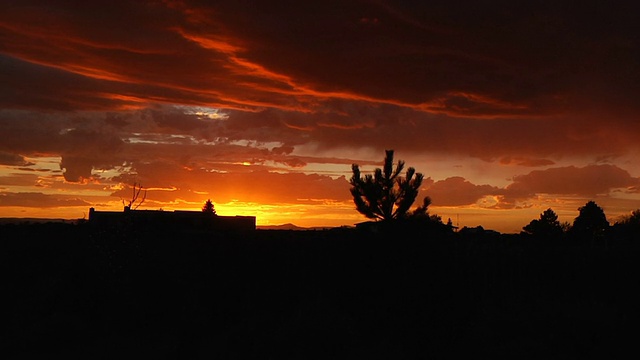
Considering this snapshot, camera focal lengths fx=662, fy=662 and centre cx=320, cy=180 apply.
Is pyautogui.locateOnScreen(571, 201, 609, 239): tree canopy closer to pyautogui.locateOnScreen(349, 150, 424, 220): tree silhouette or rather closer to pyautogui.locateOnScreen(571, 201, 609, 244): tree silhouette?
pyautogui.locateOnScreen(571, 201, 609, 244): tree silhouette

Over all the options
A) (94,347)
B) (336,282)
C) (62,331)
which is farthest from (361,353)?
(62,331)

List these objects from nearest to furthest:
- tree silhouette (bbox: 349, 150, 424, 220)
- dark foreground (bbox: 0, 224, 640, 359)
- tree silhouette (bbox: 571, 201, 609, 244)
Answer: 1. dark foreground (bbox: 0, 224, 640, 359)
2. tree silhouette (bbox: 349, 150, 424, 220)
3. tree silhouette (bbox: 571, 201, 609, 244)

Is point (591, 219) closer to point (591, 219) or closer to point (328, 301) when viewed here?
point (591, 219)

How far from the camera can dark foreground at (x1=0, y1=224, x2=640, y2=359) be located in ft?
45.7

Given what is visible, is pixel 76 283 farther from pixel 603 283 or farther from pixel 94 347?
pixel 603 283

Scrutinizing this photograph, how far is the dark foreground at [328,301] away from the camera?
1394 cm

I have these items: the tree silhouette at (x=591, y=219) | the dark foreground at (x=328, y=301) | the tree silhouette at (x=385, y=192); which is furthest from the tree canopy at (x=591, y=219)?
the dark foreground at (x=328, y=301)

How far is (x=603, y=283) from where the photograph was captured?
56.4 feet

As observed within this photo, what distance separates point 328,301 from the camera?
16422 mm

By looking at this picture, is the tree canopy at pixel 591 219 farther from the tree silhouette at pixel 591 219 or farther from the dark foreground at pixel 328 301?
the dark foreground at pixel 328 301

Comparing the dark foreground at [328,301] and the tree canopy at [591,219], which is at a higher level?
the tree canopy at [591,219]

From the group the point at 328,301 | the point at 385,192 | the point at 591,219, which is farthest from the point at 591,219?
the point at 328,301

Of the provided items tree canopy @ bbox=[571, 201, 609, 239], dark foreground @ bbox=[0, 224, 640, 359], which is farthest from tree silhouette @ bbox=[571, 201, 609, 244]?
dark foreground @ bbox=[0, 224, 640, 359]

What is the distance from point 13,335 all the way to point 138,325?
290 cm
